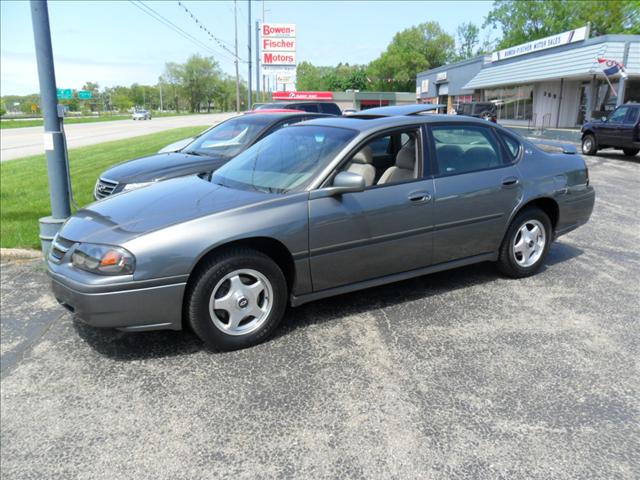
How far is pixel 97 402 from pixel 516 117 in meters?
39.2

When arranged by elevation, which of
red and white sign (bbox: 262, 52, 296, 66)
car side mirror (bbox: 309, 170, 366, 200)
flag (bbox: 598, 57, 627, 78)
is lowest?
car side mirror (bbox: 309, 170, 366, 200)

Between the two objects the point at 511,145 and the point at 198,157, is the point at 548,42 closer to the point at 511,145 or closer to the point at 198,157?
the point at 198,157

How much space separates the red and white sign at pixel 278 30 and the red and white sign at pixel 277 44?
311mm

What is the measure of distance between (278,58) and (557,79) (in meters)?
17.2

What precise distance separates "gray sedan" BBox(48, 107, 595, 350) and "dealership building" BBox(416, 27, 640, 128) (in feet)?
70.3

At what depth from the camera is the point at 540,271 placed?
5.31 metres

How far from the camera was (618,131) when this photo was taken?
1557 cm

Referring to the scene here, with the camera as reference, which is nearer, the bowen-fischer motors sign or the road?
the road

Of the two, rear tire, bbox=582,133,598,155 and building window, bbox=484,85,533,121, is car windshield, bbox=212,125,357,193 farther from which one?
building window, bbox=484,85,533,121

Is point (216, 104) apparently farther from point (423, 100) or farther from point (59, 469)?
point (59, 469)

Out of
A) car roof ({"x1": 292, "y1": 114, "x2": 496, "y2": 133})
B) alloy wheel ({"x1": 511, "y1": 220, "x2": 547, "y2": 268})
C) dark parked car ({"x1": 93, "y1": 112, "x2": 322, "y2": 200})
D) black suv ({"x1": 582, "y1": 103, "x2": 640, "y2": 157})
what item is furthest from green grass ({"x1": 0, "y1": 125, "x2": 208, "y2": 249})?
black suv ({"x1": 582, "y1": 103, "x2": 640, "y2": 157})

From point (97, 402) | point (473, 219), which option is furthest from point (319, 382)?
point (473, 219)

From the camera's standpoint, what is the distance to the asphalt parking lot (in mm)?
2555

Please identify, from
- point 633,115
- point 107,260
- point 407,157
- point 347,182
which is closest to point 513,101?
point 633,115
